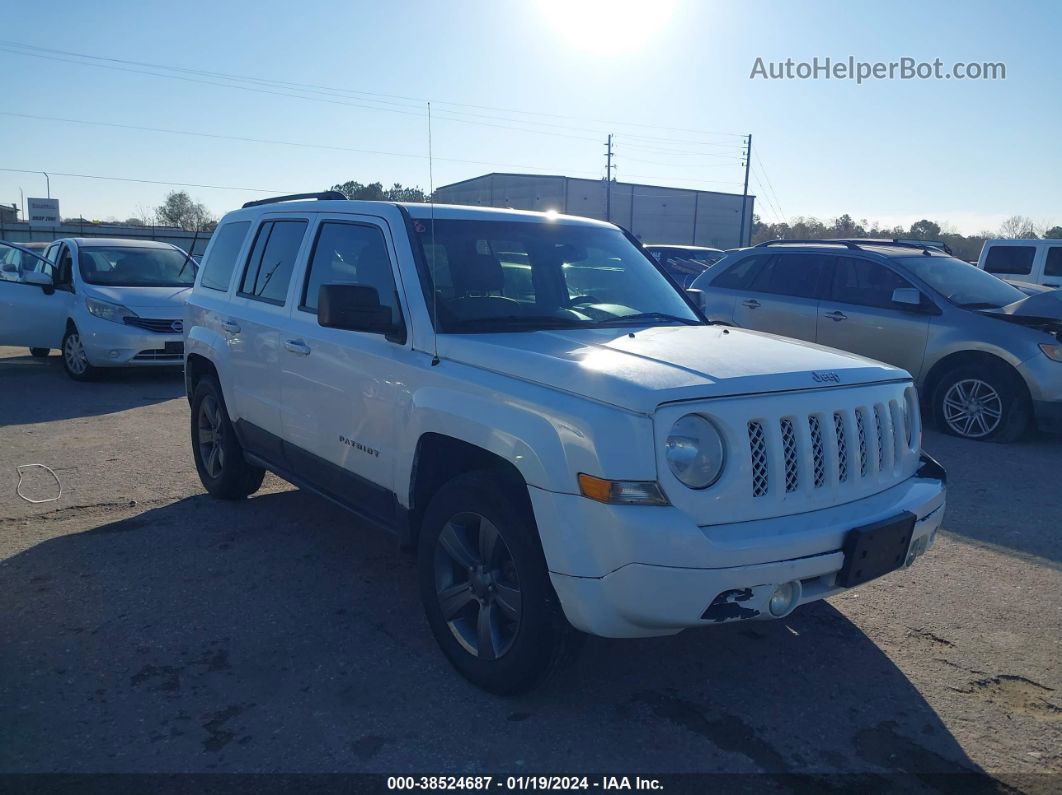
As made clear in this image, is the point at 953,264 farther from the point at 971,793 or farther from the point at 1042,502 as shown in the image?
the point at 971,793

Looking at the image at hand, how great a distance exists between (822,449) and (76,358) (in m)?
10.2

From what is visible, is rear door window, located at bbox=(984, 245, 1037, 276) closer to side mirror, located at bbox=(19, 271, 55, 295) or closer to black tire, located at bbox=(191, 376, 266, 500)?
black tire, located at bbox=(191, 376, 266, 500)

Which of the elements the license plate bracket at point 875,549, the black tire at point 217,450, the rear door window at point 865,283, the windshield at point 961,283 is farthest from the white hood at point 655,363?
the windshield at point 961,283

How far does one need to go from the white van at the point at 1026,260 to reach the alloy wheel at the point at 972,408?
336 inches

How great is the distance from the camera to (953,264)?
359 inches

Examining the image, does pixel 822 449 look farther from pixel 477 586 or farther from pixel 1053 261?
pixel 1053 261

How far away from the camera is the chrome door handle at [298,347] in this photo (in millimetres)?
4477

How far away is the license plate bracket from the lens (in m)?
3.06

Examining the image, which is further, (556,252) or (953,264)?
(953,264)

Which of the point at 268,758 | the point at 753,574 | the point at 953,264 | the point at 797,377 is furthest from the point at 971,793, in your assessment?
the point at 953,264

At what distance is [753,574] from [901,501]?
0.94 m

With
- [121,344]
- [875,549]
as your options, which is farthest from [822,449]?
[121,344]

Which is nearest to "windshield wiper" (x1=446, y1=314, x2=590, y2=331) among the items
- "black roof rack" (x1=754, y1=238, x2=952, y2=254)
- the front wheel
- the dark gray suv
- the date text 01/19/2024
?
the date text 01/19/2024

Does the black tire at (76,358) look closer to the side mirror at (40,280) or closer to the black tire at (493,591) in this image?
the side mirror at (40,280)
